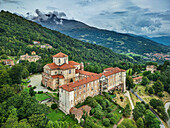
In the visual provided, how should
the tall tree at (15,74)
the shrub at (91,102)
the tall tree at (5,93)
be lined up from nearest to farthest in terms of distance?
the tall tree at (5,93) → the shrub at (91,102) → the tall tree at (15,74)

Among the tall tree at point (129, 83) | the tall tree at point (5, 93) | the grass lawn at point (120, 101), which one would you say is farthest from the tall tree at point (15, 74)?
the tall tree at point (129, 83)

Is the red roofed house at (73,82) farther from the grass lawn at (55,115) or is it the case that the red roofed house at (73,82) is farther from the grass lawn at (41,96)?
the grass lawn at (41,96)

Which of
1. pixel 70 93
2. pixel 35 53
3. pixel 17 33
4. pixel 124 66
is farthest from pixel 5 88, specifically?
pixel 17 33

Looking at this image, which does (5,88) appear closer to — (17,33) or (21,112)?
(21,112)

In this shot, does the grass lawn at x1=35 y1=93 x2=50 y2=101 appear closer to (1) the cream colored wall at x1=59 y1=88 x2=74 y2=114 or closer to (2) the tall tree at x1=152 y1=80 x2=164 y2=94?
(1) the cream colored wall at x1=59 y1=88 x2=74 y2=114

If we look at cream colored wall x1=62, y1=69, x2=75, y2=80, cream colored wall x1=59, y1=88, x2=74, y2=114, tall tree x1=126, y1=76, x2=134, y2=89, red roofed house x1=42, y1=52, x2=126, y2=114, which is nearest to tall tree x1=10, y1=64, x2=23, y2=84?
red roofed house x1=42, y1=52, x2=126, y2=114

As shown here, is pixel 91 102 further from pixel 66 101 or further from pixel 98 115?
pixel 66 101
